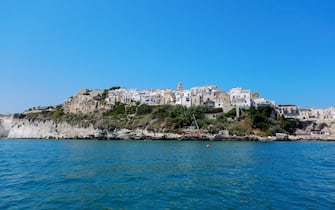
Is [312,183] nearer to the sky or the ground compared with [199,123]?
nearer to the ground

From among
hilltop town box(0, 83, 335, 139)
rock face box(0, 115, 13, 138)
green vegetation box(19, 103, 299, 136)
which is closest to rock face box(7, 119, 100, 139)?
hilltop town box(0, 83, 335, 139)

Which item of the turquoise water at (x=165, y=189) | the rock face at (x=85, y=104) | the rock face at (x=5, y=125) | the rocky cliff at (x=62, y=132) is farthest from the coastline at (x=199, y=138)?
the rock face at (x=5, y=125)

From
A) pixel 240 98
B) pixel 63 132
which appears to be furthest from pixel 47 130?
pixel 240 98

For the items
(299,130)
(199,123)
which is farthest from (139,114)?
(299,130)

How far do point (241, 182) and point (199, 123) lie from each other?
2038 inches

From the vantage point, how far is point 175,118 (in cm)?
6750

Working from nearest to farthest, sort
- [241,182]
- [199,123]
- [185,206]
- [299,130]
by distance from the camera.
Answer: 1. [185,206]
2. [241,182]
3. [199,123]
4. [299,130]

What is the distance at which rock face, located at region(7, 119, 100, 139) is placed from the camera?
7694 cm

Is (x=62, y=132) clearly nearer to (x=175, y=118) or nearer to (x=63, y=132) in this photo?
(x=63, y=132)

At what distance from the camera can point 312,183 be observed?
13.7 meters

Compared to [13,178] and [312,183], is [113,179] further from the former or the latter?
[312,183]

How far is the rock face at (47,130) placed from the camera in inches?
3029

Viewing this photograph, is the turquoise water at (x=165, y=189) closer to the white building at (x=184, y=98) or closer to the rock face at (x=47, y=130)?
the rock face at (x=47, y=130)

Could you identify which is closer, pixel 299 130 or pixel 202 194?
pixel 202 194
